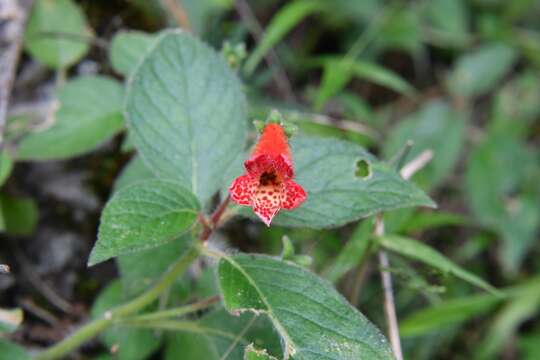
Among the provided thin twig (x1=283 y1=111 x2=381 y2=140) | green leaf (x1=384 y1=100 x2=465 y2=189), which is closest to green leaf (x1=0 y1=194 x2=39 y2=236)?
thin twig (x1=283 y1=111 x2=381 y2=140)

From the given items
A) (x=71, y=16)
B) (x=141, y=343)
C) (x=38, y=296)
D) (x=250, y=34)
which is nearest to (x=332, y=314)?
(x=141, y=343)

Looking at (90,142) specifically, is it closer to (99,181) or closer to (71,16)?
(99,181)

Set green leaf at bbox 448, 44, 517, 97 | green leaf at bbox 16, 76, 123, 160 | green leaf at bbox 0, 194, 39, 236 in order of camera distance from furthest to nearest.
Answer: green leaf at bbox 448, 44, 517, 97
green leaf at bbox 0, 194, 39, 236
green leaf at bbox 16, 76, 123, 160

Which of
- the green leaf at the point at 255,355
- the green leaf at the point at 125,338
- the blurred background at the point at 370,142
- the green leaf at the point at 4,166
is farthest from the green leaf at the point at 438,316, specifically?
the green leaf at the point at 4,166

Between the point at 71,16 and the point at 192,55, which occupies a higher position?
the point at 71,16

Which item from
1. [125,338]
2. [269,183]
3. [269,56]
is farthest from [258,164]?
[269,56]

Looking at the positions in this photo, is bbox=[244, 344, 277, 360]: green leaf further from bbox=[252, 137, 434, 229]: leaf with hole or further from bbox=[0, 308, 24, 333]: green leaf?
bbox=[0, 308, 24, 333]: green leaf

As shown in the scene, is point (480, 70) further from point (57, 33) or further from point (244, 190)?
point (244, 190)
